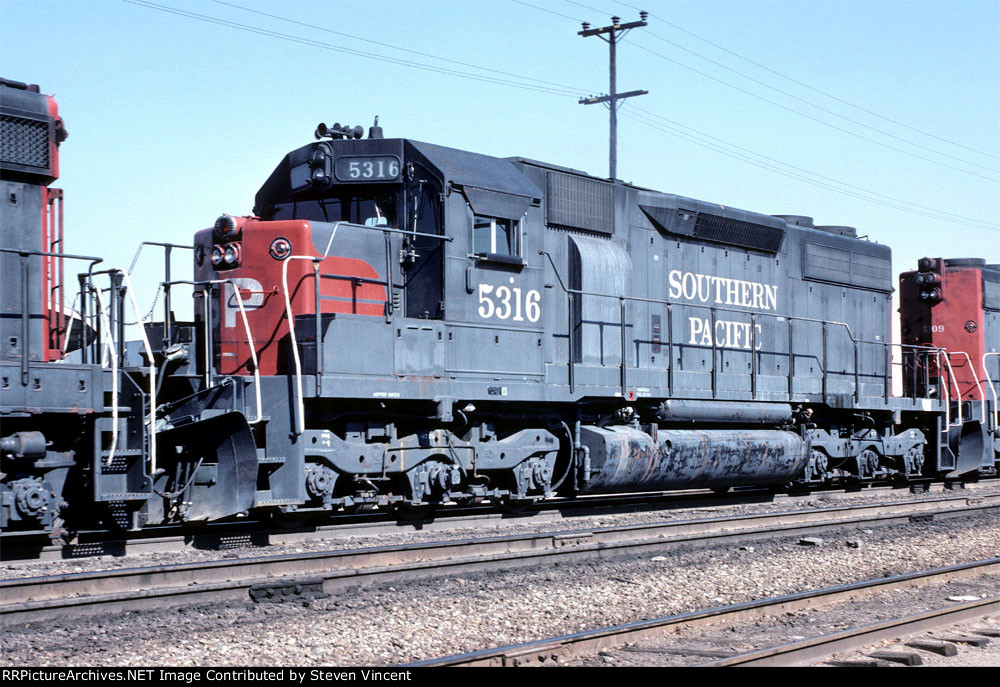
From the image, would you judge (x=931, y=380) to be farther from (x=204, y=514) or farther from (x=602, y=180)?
(x=204, y=514)

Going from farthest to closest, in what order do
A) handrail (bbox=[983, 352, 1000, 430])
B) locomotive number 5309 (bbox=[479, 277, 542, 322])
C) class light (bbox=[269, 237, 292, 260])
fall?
handrail (bbox=[983, 352, 1000, 430]), locomotive number 5309 (bbox=[479, 277, 542, 322]), class light (bbox=[269, 237, 292, 260])

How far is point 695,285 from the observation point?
1322 cm

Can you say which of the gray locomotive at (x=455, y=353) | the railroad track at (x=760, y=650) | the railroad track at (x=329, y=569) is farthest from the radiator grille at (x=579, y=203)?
the railroad track at (x=760, y=650)

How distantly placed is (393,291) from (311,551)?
8.59ft

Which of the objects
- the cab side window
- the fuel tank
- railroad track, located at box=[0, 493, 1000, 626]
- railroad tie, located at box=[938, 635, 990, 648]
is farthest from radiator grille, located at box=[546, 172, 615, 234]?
railroad tie, located at box=[938, 635, 990, 648]

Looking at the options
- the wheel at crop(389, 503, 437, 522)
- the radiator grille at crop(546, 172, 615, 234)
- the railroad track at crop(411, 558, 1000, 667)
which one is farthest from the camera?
the radiator grille at crop(546, 172, 615, 234)

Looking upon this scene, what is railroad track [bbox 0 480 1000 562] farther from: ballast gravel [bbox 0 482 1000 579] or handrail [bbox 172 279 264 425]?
handrail [bbox 172 279 264 425]

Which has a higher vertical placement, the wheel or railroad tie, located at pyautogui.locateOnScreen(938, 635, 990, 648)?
the wheel

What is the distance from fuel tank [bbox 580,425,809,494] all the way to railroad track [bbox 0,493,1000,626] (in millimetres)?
1096

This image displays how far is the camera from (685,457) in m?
12.2

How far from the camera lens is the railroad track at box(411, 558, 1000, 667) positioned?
5.24 m

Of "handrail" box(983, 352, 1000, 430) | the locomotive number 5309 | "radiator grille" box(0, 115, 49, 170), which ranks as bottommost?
"handrail" box(983, 352, 1000, 430)

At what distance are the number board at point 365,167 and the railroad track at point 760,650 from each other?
209 inches

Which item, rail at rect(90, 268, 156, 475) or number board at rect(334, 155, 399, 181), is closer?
rail at rect(90, 268, 156, 475)
